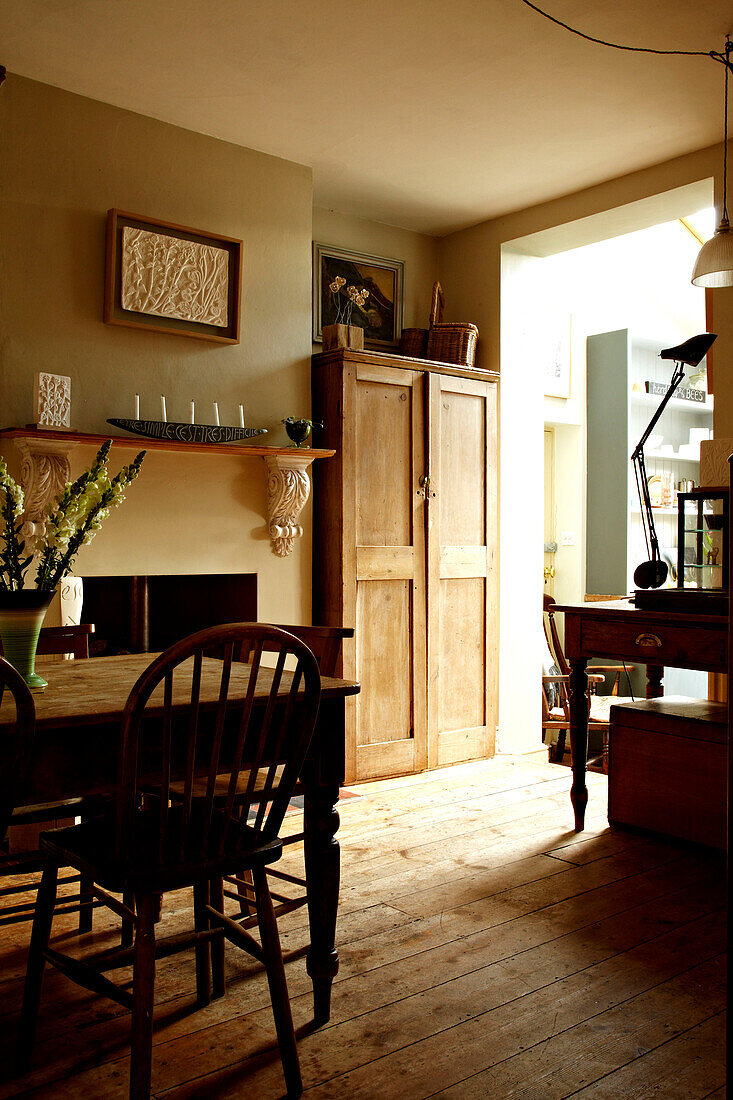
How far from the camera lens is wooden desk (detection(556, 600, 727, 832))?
2.84m

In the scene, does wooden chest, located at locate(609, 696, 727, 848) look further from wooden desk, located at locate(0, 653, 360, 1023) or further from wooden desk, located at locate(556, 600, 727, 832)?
wooden desk, located at locate(0, 653, 360, 1023)

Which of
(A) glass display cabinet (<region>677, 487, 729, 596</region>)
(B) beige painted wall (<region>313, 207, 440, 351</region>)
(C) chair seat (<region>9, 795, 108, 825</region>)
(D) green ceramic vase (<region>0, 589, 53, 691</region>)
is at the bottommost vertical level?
(C) chair seat (<region>9, 795, 108, 825</region>)

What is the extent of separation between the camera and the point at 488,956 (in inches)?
90.3

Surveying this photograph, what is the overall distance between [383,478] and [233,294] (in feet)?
3.49

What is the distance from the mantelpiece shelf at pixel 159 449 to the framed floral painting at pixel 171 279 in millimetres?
519

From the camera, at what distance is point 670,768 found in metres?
3.11

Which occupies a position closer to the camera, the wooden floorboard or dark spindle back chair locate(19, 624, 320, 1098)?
dark spindle back chair locate(19, 624, 320, 1098)

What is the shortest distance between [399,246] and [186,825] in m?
3.94

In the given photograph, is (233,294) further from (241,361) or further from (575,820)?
(575,820)

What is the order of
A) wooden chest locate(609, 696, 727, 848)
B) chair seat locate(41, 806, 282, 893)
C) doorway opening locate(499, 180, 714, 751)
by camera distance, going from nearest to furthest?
chair seat locate(41, 806, 282, 893) < wooden chest locate(609, 696, 727, 848) < doorway opening locate(499, 180, 714, 751)

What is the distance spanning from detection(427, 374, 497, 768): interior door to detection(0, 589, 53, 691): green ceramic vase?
2.53 meters

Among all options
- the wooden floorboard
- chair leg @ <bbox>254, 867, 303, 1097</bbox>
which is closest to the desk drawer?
the wooden floorboard

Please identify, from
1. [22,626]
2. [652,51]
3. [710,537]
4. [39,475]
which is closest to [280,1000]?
[22,626]

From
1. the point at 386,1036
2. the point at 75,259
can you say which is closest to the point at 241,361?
the point at 75,259
